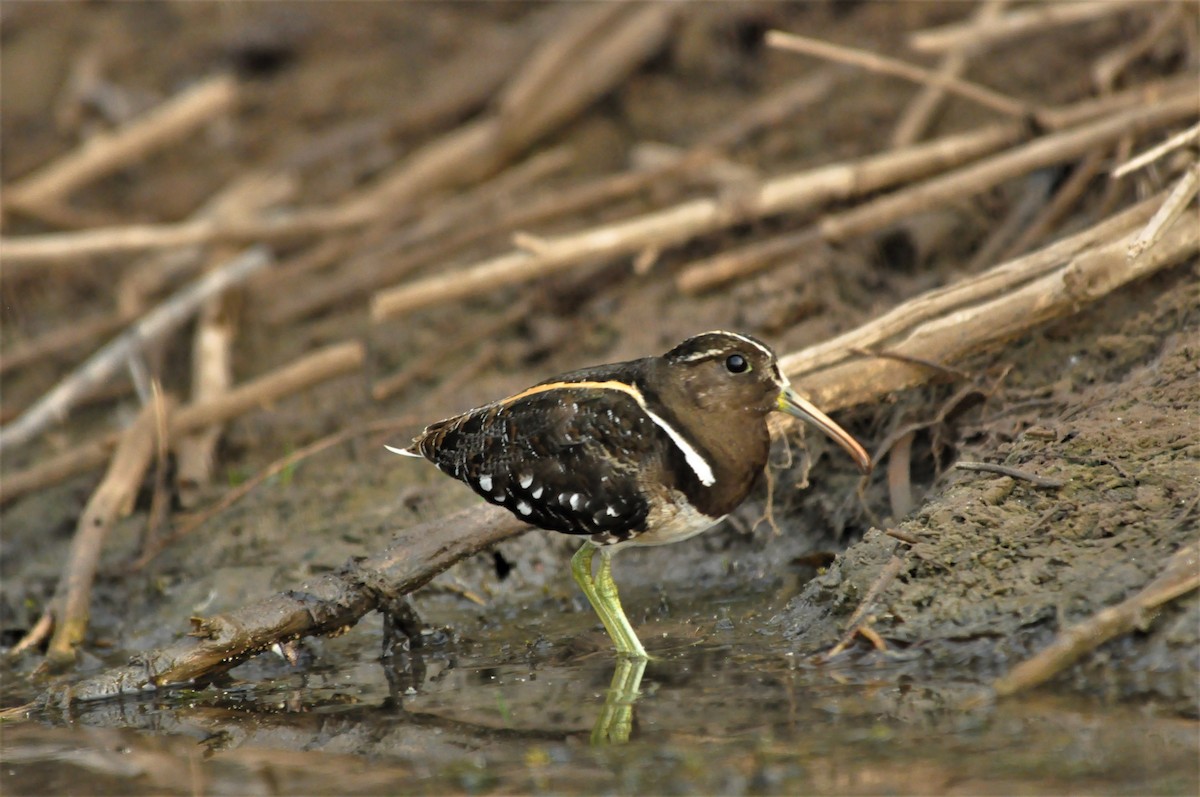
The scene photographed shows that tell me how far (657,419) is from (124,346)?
4027 millimetres

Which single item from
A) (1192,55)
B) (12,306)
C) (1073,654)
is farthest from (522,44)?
(1073,654)

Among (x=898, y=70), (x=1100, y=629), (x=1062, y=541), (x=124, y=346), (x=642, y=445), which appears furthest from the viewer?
(x=124, y=346)

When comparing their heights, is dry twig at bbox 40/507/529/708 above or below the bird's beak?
below

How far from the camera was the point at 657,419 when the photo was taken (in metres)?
4.66

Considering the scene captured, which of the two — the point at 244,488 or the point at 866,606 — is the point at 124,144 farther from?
the point at 866,606

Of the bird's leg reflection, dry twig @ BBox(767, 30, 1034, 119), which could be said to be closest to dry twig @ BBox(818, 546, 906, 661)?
the bird's leg reflection

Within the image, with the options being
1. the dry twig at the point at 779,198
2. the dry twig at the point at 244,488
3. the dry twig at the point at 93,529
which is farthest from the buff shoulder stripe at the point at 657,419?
the dry twig at the point at 93,529

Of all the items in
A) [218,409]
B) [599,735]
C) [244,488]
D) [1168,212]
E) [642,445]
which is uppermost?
[1168,212]

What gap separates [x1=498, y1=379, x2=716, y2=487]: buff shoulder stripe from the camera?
4586 mm

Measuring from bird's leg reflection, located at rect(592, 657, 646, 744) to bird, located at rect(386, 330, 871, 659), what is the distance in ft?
0.34

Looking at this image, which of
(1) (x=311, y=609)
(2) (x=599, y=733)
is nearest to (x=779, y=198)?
(1) (x=311, y=609)

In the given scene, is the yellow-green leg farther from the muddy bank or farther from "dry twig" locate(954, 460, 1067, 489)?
"dry twig" locate(954, 460, 1067, 489)

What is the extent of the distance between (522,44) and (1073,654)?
22.8 ft

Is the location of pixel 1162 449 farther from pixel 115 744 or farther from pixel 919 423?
→ pixel 115 744
